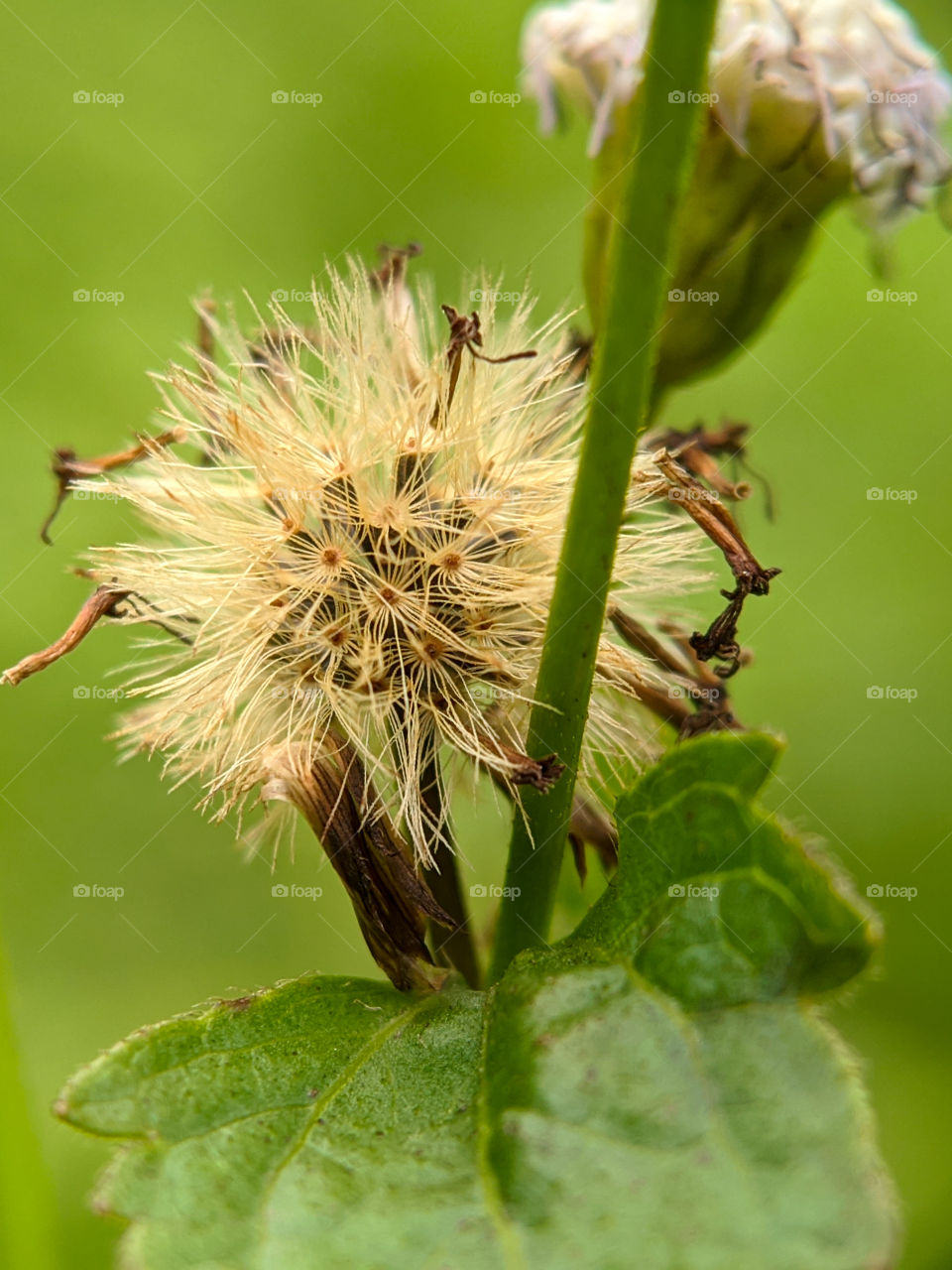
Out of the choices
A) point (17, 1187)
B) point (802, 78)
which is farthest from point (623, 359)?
point (17, 1187)

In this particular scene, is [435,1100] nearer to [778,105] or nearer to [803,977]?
[803,977]

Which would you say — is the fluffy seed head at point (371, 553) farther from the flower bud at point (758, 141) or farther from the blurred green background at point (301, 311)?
the blurred green background at point (301, 311)

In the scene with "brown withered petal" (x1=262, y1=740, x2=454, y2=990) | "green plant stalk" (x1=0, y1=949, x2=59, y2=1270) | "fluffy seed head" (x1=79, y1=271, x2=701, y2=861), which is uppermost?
"fluffy seed head" (x1=79, y1=271, x2=701, y2=861)

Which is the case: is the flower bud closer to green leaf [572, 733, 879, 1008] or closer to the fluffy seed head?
the fluffy seed head

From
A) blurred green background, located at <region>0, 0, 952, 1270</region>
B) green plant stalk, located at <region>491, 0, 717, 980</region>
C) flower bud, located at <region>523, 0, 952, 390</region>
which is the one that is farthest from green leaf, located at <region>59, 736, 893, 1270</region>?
blurred green background, located at <region>0, 0, 952, 1270</region>

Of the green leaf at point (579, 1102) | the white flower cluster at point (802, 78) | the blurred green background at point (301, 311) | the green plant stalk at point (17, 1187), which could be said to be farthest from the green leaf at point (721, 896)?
the blurred green background at point (301, 311)

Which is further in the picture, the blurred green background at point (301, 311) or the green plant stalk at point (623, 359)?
the blurred green background at point (301, 311)

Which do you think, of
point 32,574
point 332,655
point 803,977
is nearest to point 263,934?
point 32,574

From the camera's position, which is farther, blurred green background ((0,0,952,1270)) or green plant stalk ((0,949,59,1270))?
blurred green background ((0,0,952,1270))
